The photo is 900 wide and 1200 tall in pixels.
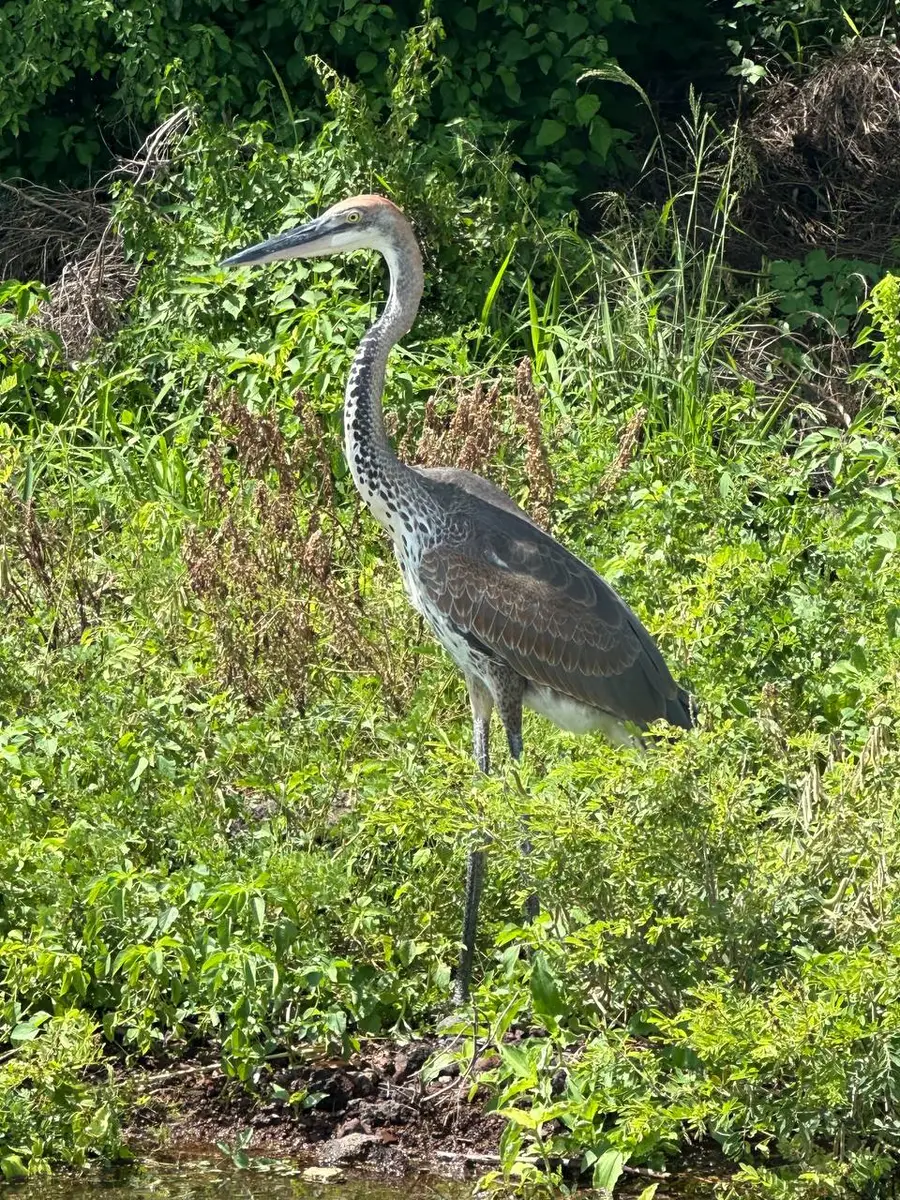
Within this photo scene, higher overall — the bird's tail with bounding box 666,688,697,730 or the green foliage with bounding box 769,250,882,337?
the green foliage with bounding box 769,250,882,337

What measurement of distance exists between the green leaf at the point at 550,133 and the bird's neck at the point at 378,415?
3.22m

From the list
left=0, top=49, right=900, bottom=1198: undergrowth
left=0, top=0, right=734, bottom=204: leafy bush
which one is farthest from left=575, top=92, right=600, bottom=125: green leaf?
left=0, top=49, right=900, bottom=1198: undergrowth

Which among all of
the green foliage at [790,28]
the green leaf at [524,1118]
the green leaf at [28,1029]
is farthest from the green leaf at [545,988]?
the green foliage at [790,28]

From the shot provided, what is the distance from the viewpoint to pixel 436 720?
5.91m

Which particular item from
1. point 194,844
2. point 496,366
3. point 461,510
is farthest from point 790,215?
point 194,844

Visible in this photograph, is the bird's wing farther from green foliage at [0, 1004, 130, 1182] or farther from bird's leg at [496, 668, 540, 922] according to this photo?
green foliage at [0, 1004, 130, 1182]

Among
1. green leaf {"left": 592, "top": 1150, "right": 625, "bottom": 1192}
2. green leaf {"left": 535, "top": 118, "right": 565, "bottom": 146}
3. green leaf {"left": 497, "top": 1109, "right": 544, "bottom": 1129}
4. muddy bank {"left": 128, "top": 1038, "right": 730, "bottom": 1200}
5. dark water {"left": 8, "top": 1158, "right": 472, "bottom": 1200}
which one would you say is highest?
green leaf {"left": 535, "top": 118, "right": 565, "bottom": 146}

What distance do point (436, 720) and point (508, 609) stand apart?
720 mm

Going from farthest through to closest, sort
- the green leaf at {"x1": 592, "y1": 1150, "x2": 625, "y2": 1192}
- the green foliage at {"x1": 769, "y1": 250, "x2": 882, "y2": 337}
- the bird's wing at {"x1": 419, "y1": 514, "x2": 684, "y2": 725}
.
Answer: the green foliage at {"x1": 769, "y1": 250, "x2": 882, "y2": 337}
the bird's wing at {"x1": 419, "y1": 514, "x2": 684, "y2": 725}
the green leaf at {"x1": 592, "y1": 1150, "x2": 625, "y2": 1192}

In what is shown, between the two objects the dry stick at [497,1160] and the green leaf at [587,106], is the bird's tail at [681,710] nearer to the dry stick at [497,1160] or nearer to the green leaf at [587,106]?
the dry stick at [497,1160]

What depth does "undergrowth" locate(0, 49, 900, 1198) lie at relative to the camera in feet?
13.5

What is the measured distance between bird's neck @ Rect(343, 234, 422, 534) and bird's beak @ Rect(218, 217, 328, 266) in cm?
22

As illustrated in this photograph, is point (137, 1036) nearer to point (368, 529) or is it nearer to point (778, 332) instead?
point (368, 529)

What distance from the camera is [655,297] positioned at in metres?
7.96
